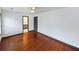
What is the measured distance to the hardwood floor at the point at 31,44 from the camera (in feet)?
6.65

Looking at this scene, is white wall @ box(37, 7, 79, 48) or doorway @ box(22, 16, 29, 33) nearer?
white wall @ box(37, 7, 79, 48)

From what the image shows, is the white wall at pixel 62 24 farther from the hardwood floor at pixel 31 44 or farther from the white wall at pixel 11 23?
the white wall at pixel 11 23

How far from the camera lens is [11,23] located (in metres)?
Answer: 2.07

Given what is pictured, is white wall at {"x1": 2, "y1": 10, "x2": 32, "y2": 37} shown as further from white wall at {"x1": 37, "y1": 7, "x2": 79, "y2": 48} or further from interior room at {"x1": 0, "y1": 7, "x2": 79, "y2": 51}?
white wall at {"x1": 37, "y1": 7, "x2": 79, "y2": 48}

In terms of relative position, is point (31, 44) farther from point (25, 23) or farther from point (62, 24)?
point (62, 24)

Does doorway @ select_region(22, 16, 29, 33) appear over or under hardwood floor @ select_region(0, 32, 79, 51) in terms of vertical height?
over

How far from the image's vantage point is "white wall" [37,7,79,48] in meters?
1.97

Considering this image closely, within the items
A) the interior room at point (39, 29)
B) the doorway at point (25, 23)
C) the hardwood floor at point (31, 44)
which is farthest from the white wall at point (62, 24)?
the doorway at point (25, 23)

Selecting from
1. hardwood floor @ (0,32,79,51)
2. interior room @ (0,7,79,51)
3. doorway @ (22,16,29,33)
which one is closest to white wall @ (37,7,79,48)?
interior room @ (0,7,79,51)

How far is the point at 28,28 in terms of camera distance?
2127 millimetres

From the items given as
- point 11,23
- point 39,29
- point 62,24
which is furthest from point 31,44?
point 62,24

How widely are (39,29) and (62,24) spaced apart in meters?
0.46
